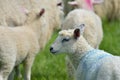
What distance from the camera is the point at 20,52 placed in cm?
698

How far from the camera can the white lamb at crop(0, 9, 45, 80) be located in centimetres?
666

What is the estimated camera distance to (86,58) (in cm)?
643

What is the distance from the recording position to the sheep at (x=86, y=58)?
5.92 meters

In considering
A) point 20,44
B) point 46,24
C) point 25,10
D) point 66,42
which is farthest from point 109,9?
point 66,42

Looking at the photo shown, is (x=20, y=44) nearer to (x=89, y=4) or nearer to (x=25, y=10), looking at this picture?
(x=25, y=10)

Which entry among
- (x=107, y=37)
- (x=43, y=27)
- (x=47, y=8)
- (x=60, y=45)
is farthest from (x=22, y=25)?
(x=107, y=37)

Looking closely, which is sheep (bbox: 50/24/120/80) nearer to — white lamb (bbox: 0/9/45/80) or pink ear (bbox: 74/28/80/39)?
pink ear (bbox: 74/28/80/39)

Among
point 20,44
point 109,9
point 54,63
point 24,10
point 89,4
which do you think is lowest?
point 109,9

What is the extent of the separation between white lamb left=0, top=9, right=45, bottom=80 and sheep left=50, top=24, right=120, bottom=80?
1.79 ft

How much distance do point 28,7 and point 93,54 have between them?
2.23 metres

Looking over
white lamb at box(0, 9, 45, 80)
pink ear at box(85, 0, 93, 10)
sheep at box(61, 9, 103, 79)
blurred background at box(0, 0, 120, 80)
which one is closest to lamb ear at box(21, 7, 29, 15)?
blurred background at box(0, 0, 120, 80)

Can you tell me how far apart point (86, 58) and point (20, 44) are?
98cm

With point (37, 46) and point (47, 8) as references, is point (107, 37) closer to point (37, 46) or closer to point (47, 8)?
point (47, 8)

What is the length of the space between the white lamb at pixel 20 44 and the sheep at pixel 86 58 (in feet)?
1.79
